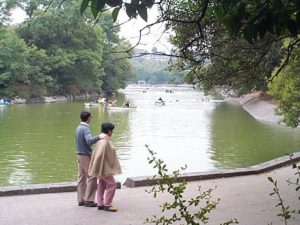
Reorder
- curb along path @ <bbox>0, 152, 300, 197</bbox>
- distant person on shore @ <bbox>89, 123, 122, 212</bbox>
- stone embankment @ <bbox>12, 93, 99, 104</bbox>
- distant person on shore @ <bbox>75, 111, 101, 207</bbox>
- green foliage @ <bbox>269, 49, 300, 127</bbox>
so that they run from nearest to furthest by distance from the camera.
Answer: distant person on shore @ <bbox>89, 123, 122, 212</bbox> < distant person on shore @ <bbox>75, 111, 101, 207</bbox> < curb along path @ <bbox>0, 152, 300, 197</bbox> < green foliage @ <bbox>269, 49, 300, 127</bbox> < stone embankment @ <bbox>12, 93, 99, 104</bbox>

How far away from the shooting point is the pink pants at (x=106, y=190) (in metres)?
6.82

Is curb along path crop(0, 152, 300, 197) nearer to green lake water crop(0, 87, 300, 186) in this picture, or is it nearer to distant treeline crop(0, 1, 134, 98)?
green lake water crop(0, 87, 300, 186)

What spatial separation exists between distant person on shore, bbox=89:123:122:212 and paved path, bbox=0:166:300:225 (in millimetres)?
174

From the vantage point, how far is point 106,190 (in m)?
6.93

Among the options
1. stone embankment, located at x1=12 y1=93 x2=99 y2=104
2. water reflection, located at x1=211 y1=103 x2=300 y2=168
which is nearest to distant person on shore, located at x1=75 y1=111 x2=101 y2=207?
water reflection, located at x1=211 y1=103 x2=300 y2=168

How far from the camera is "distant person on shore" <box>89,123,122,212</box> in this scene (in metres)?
6.70

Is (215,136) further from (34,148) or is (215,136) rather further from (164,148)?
(34,148)

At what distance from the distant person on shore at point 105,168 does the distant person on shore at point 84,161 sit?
18 centimetres

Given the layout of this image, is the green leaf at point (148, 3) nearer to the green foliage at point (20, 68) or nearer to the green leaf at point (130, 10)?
the green leaf at point (130, 10)

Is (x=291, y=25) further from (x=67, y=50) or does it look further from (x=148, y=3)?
(x=67, y=50)

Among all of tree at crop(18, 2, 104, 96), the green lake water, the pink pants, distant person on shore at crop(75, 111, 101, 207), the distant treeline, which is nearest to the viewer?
the pink pants

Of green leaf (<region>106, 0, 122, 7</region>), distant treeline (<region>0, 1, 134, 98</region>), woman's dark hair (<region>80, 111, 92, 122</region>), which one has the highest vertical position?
distant treeline (<region>0, 1, 134, 98</region>)

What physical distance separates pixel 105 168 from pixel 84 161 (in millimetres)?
470

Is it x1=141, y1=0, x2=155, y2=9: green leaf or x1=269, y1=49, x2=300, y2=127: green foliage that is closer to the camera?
x1=141, y1=0, x2=155, y2=9: green leaf
